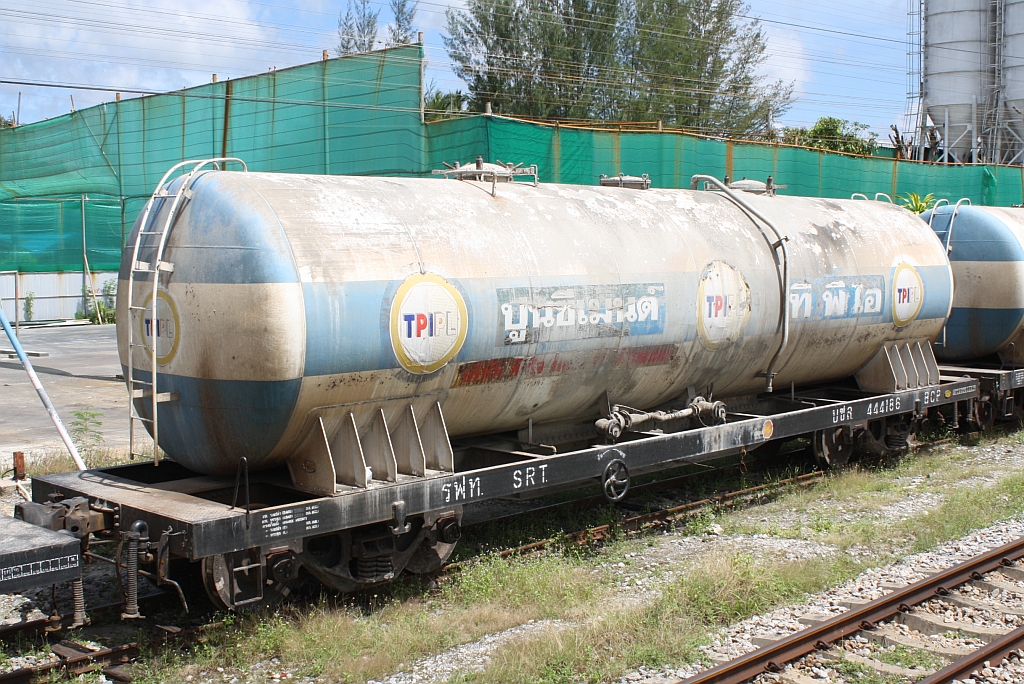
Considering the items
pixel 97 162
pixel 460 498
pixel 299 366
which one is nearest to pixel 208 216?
pixel 299 366

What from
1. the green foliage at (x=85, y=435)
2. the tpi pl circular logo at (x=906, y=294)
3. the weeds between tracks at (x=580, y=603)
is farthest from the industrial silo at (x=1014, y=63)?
the green foliage at (x=85, y=435)

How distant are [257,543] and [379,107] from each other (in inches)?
733

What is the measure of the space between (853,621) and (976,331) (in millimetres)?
8896

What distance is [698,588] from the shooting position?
754cm

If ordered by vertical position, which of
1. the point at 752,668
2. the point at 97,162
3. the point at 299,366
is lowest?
the point at 752,668

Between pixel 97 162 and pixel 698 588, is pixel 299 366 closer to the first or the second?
pixel 698 588

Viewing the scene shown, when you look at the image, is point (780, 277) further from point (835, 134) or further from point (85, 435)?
point (835, 134)

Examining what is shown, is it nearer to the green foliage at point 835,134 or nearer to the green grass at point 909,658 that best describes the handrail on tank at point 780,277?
the green grass at point 909,658

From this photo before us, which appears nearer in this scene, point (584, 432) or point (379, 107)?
point (584, 432)

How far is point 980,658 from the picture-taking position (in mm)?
6320

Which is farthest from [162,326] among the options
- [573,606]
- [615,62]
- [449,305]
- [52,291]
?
[615,62]

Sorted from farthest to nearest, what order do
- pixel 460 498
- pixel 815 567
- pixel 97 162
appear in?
pixel 97 162 < pixel 815 567 < pixel 460 498

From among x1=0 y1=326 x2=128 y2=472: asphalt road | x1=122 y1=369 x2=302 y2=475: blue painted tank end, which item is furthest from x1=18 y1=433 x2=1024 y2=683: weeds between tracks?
x1=0 y1=326 x2=128 y2=472: asphalt road

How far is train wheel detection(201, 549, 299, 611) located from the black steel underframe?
0.26 metres
